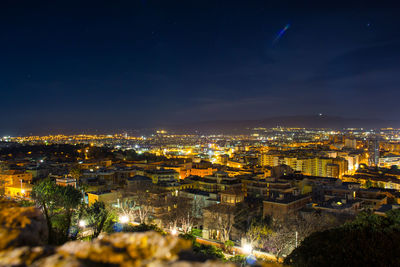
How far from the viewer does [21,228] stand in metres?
2.85

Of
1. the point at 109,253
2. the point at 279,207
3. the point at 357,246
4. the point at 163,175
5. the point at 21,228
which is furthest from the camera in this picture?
the point at 163,175

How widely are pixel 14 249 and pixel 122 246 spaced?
85cm

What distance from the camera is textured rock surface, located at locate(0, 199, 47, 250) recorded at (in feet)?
8.75

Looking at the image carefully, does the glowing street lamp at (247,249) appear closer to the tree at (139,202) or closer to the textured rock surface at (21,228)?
the tree at (139,202)

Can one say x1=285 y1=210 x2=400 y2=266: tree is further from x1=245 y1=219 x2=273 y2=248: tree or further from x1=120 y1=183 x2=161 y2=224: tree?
x1=120 y1=183 x2=161 y2=224: tree

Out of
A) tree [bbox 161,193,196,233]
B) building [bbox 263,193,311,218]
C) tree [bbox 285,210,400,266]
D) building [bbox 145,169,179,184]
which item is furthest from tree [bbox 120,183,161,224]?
tree [bbox 285,210,400,266]

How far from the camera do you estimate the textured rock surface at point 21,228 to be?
2666mm

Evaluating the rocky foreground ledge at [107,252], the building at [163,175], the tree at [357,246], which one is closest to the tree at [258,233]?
the tree at [357,246]

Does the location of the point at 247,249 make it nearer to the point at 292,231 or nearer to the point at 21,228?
the point at 292,231

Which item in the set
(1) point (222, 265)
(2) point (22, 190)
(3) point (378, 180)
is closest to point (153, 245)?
(1) point (222, 265)

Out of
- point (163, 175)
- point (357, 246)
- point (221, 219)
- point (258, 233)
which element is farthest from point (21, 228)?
point (163, 175)

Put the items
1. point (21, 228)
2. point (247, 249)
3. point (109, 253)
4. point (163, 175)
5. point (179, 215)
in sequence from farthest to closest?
1. point (163, 175)
2. point (179, 215)
3. point (247, 249)
4. point (21, 228)
5. point (109, 253)

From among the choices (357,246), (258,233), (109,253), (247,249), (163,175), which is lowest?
(247,249)

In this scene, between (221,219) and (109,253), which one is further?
(221,219)
